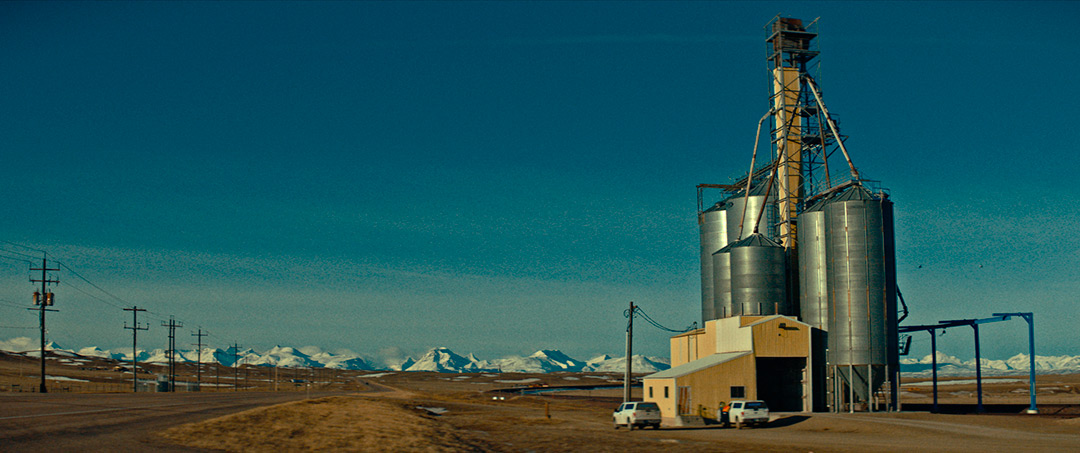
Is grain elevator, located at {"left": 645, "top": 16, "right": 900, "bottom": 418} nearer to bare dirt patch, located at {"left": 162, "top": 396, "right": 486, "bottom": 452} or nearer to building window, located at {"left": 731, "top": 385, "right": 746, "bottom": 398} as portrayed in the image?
building window, located at {"left": 731, "top": 385, "right": 746, "bottom": 398}

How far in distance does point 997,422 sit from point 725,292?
90.0 ft

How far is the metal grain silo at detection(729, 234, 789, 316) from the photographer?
242ft

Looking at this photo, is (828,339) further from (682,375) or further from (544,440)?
(544,440)

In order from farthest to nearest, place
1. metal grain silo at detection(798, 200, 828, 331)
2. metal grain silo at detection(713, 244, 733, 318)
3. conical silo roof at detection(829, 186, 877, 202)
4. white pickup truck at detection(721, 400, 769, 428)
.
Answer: metal grain silo at detection(713, 244, 733, 318), metal grain silo at detection(798, 200, 828, 331), conical silo roof at detection(829, 186, 877, 202), white pickup truck at detection(721, 400, 769, 428)

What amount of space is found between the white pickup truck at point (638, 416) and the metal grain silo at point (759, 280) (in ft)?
75.4

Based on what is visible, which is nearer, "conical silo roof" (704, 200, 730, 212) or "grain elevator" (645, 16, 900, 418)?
A: "grain elevator" (645, 16, 900, 418)

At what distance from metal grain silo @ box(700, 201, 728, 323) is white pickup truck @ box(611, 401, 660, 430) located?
3408cm

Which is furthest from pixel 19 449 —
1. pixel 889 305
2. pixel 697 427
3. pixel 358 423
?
pixel 889 305

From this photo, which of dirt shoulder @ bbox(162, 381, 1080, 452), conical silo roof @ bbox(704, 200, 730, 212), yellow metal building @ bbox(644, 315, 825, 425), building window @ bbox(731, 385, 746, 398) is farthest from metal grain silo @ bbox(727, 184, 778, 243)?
dirt shoulder @ bbox(162, 381, 1080, 452)

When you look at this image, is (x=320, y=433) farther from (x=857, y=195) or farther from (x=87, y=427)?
(x=857, y=195)

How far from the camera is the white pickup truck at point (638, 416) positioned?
173ft

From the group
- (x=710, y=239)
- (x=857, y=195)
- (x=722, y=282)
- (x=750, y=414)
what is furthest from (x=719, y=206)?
(x=750, y=414)

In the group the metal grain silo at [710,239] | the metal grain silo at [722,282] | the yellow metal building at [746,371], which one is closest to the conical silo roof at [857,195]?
the yellow metal building at [746,371]

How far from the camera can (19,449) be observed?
33.7 metres
